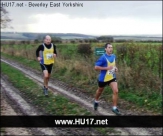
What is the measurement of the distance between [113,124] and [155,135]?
41.7 inches

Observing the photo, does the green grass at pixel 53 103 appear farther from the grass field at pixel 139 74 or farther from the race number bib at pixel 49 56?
the race number bib at pixel 49 56

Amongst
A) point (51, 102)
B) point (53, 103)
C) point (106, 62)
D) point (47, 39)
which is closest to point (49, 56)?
point (47, 39)

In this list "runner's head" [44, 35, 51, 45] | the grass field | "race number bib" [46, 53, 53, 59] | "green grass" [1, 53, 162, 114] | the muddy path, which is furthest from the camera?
the grass field

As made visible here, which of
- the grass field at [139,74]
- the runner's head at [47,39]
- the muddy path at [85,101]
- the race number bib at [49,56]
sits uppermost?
the runner's head at [47,39]

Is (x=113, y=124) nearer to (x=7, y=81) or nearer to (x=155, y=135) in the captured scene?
(x=155, y=135)

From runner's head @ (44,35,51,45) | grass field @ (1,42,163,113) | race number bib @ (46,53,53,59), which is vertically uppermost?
runner's head @ (44,35,51,45)

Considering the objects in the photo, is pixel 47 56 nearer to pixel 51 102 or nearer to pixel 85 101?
pixel 51 102

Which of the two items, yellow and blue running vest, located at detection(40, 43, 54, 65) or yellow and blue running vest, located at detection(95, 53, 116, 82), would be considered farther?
yellow and blue running vest, located at detection(40, 43, 54, 65)

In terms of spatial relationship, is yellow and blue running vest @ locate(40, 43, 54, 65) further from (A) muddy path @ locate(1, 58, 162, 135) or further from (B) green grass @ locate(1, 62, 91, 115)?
(A) muddy path @ locate(1, 58, 162, 135)

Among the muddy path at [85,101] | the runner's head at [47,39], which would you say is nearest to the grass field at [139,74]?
the muddy path at [85,101]

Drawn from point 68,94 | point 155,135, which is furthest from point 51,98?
point 155,135

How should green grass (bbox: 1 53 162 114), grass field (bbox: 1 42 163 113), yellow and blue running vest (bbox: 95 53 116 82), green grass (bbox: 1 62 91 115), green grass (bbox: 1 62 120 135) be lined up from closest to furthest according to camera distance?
yellow and blue running vest (bbox: 95 53 116 82) → green grass (bbox: 1 62 120 135) → green grass (bbox: 1 62 91 115) → green grass (bbox: 1 53 162 114) → grass field (bbox: 1 42 163 113)

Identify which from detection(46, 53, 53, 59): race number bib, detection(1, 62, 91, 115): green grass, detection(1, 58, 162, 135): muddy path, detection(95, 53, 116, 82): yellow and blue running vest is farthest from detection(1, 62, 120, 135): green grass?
detection(46, 53, 53, 59): race number bib

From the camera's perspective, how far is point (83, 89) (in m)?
11.9
